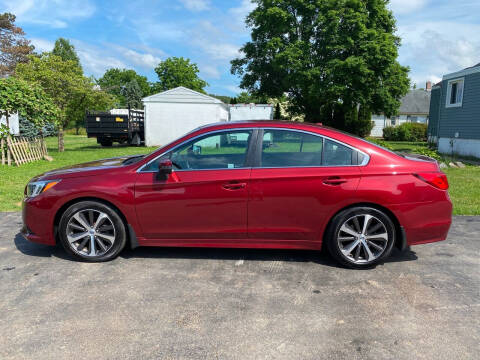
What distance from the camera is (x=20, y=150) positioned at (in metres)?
13.3

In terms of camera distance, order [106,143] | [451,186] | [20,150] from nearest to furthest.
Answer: [451,186], [20,150], [106,143]

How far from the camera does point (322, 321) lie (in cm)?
295

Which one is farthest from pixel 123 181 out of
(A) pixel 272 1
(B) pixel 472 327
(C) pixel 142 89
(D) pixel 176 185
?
(C) pixel 142 89

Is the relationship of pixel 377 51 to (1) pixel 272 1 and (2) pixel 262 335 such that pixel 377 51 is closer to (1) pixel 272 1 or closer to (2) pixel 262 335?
(1) pixel 272 1

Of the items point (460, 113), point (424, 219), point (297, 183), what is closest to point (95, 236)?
point (297, 183)

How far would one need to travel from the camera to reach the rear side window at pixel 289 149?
3.93 m

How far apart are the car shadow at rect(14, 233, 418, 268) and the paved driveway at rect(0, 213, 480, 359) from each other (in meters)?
0.02

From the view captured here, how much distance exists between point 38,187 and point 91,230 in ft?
2.61

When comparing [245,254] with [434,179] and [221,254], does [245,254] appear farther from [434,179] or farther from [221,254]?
[434,179]

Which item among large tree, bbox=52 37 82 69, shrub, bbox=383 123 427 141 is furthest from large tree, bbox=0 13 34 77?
shrub, bbox=383 123 427 141

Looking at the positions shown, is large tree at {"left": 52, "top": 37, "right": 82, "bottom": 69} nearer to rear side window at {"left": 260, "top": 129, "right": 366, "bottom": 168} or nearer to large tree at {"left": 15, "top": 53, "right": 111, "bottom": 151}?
large tree at {"left": 15, "top": 53, "right": 111, "bottom": 151}

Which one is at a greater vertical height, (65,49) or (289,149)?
(65,49)

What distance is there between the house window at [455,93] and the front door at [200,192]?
17340 millimetres

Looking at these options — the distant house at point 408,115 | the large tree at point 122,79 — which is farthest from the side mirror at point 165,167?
the large tree at point 122,79
